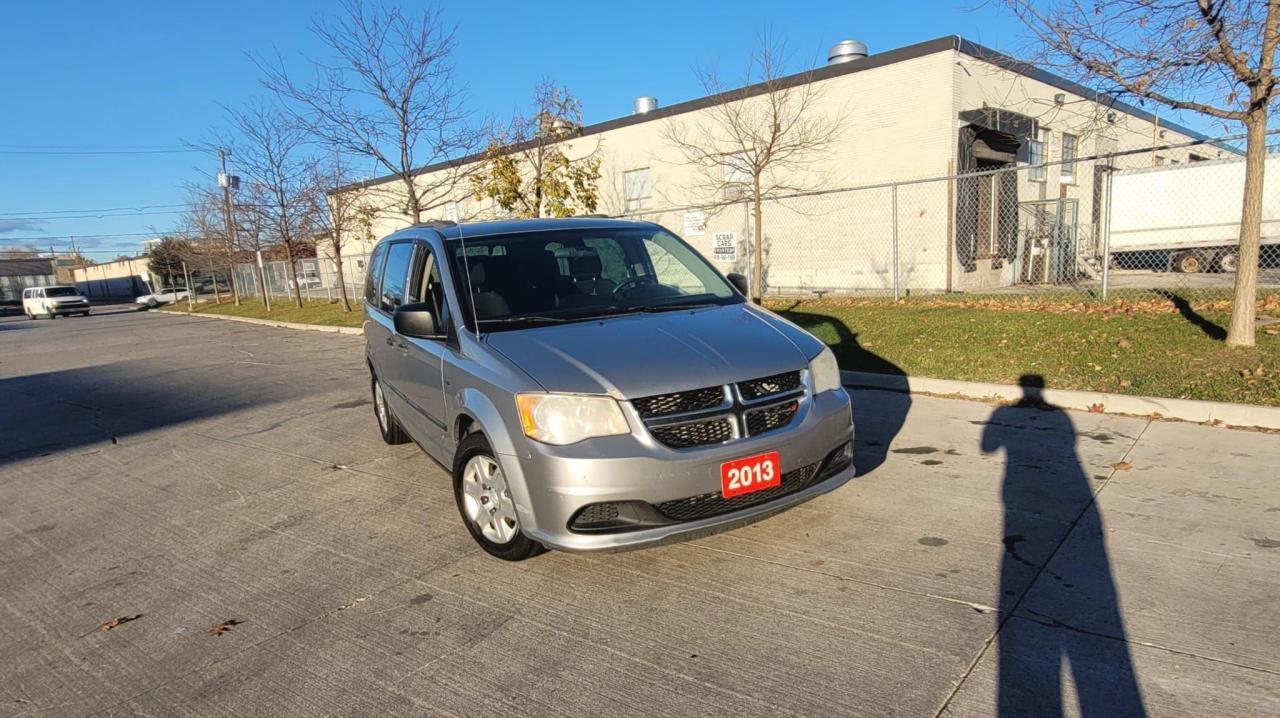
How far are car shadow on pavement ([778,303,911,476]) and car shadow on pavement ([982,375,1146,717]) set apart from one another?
87 cm

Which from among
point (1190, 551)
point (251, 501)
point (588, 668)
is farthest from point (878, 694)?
point (251, 501)

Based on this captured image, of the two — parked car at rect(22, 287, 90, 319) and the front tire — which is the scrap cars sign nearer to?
the front tire

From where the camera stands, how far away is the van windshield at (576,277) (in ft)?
13.8

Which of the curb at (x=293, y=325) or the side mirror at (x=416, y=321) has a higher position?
the side mirror at (x=416, y=321)

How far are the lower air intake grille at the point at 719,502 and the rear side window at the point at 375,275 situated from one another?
378cm

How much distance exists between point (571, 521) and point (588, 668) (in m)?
0.63

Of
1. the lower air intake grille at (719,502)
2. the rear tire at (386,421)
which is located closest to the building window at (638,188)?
the rear tire at (386,421)

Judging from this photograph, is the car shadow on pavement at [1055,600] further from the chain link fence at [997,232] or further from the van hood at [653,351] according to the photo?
the chain link fence at [997,232]

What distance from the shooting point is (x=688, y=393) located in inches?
131

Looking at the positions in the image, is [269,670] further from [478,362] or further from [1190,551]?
[1190,551]

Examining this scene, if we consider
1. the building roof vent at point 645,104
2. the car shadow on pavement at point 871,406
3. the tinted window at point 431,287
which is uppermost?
the building roof vent at point 645,104

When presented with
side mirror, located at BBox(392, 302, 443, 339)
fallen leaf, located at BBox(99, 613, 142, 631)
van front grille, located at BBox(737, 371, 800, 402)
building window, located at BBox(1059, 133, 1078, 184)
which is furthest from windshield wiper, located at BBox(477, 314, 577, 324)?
building window, located at BBox(1059, 133, 1078, 184)

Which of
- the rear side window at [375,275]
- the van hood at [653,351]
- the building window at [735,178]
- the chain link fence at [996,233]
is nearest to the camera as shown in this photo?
the van hood at [653,351]

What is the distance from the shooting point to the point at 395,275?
5.54 metres
